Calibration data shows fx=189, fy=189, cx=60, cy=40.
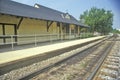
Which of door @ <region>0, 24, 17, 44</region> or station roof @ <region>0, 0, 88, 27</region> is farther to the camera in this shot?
station roof @ <region>0, 0, 88, 27</region>

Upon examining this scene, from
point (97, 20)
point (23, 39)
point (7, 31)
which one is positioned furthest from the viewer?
point (97, 20)

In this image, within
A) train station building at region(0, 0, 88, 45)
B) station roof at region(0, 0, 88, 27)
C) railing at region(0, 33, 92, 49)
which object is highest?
station roof at region(0, 0, 88, 27)

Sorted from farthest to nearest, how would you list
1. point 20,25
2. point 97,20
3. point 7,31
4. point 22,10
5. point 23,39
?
point 97,20 → point 22,10 → point 23,39 → point 20,25 → point 7,31

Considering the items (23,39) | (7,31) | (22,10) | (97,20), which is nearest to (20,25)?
(23,39)

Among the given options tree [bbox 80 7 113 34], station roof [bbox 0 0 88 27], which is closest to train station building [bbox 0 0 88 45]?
station roof [bbox 0 0 88 27]

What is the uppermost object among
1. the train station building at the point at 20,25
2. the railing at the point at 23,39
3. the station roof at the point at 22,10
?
the station roof at the point at 22,10

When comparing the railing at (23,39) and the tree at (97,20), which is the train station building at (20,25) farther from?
the tree at (97,20)

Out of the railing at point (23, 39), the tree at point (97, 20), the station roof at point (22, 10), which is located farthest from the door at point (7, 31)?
the tree at point (97, 20)

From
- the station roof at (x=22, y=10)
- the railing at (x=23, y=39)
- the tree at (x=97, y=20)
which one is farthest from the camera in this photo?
the tree at (x=97, y=20)

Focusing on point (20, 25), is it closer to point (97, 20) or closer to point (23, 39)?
point (23, 39)

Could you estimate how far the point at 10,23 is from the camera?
15.9 m

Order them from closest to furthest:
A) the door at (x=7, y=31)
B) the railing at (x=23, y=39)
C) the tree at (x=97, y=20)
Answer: the railing at (x=23, y=39)
the door at (x=7, y=31)
the tree at (x=97, y=20)

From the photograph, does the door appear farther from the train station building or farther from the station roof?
the station roof

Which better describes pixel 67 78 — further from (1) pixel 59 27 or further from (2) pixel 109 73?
(1) pixel 59 27
